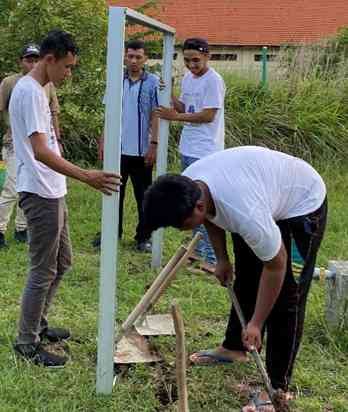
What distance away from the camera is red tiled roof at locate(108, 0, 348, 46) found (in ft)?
70.1

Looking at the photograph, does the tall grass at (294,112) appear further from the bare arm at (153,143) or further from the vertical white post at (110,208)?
the vertical white post at (110,208)

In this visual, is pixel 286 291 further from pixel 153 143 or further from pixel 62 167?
pixel 153 143

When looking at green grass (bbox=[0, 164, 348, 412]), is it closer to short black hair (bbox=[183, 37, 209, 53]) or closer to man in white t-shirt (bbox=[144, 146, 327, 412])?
man in white t-shirt (bbox=[144, 146, 327, 412])

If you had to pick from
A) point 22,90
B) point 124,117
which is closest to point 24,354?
point 22,90

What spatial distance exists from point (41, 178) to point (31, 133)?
9.3 inches

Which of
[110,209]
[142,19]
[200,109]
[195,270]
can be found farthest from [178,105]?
[110,209]

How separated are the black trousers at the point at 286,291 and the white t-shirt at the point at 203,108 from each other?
1.78 meters

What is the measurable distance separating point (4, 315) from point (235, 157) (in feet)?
6.40

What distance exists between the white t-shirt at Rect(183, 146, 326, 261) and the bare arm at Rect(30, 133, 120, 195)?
0.41 meters

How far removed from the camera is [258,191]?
2.37m

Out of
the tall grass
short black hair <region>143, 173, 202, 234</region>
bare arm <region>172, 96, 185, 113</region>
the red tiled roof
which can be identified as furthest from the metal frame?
the red tiled roof

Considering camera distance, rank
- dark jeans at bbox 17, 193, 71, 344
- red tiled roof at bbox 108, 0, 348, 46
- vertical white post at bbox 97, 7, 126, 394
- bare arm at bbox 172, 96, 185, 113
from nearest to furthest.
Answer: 1. vertical white post at bbox 97, 7, 126, 394
2. dark jeans at bbox 17, 193, 71, 344
3. bare arm at bbox 172, 96, 185, 113
4. red tiled roof at bbox 108, 0, 348, 46

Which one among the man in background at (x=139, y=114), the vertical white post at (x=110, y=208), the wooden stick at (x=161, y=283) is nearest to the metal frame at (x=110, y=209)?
the vertical white post at (x=110, y=208)

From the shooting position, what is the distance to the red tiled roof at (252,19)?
2138 centimetres
